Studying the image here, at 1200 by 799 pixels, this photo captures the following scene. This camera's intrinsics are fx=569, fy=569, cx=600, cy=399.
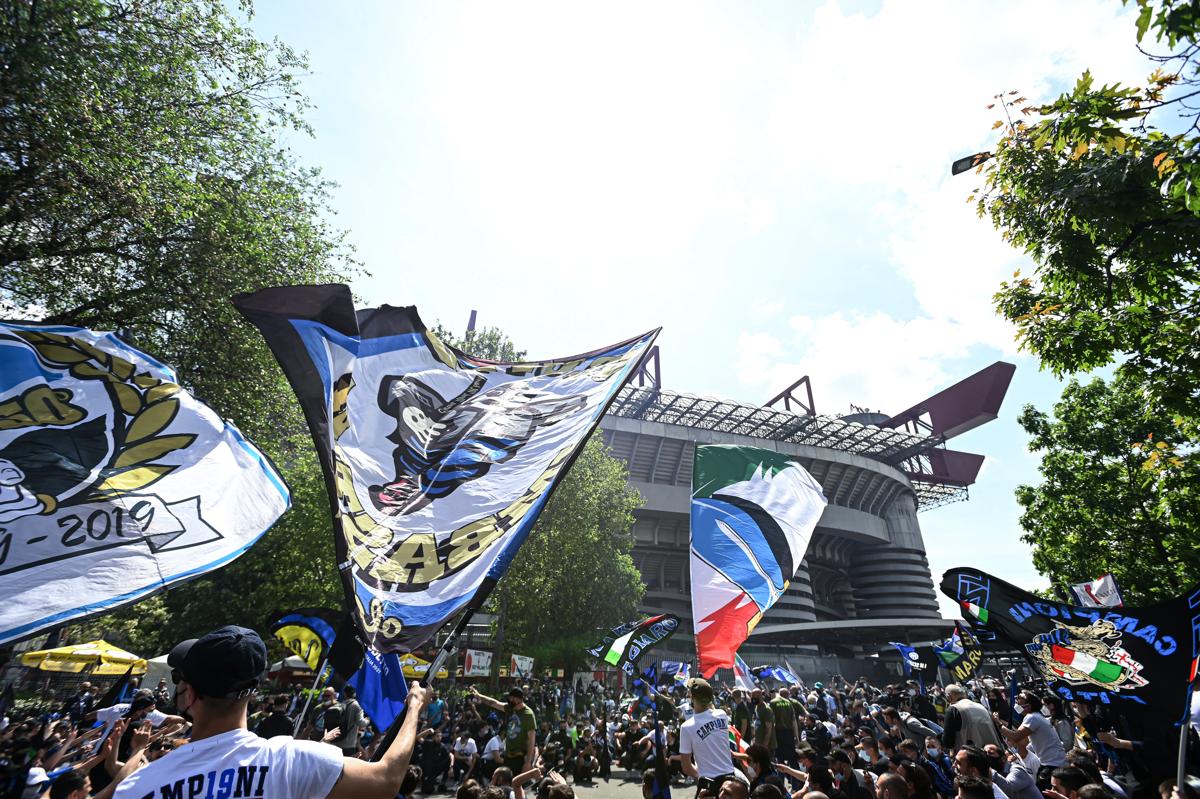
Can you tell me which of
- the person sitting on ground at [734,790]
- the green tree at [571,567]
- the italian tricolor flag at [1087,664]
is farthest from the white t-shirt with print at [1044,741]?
the green tree at [571,567]

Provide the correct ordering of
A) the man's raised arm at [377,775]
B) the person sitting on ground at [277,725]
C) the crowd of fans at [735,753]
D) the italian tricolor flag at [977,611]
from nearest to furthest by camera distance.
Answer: the man's raised arm at [377,775] < the crowd of fans at [735,753] < the italian tricolor flag at [977,611] < the person sitting on ground at [277,725]

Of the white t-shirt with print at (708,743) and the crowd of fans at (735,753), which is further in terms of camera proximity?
the white t-shirt with print at (708,743)

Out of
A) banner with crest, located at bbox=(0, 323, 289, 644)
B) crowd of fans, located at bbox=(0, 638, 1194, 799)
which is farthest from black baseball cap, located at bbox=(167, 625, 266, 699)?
banner with crest, located at bbox=(0, 323, 289, 644)

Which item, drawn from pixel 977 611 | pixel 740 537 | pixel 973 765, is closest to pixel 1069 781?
pixel 973 765

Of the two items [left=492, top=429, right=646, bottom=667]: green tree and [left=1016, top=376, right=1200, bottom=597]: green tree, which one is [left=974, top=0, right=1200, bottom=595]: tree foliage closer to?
[left=1016, top=376, right=1200, bottom=597]: green tree

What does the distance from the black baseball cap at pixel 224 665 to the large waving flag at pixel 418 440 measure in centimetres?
113

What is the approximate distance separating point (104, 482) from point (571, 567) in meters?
24.3

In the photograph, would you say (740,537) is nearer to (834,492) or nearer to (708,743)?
(708,743)

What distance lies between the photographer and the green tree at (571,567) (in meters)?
26.5

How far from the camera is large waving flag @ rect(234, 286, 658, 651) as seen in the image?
384 centimetres

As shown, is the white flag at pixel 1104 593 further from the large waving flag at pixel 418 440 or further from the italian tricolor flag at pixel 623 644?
the large waving flag at pixel 418 440

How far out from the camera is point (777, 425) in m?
58.5

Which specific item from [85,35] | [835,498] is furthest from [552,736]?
[835,498]

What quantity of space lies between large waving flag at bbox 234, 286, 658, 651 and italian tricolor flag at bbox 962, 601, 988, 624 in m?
5.31
